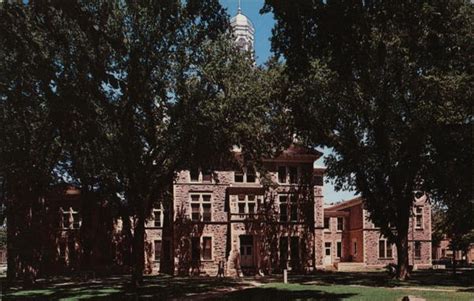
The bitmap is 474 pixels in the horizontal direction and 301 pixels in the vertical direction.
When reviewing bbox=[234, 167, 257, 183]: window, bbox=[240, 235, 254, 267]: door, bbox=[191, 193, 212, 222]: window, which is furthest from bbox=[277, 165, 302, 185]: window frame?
bbox=[191, 193, 212, 222]: window

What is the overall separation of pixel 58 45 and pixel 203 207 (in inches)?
1062

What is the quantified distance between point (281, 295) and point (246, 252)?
2191 centimetres

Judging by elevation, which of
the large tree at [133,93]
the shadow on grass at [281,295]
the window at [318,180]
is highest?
the large tree at [133,93]

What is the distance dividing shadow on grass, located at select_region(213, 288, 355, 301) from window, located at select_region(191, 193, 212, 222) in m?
19.1

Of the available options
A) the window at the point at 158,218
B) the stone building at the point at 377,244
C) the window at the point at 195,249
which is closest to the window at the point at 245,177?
the window at the point at 195,249

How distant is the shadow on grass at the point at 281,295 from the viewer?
914 inches

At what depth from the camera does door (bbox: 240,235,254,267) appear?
153 feet

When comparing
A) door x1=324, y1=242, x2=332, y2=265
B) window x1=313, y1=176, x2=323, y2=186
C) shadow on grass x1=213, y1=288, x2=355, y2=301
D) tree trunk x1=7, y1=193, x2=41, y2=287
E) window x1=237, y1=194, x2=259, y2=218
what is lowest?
door x1=324, y1=242, x2=332, y2=265

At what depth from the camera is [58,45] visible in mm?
21031

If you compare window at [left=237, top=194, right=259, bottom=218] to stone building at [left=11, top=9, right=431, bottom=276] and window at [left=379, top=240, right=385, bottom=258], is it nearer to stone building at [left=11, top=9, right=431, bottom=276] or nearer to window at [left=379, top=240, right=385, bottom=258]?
stone building at [left=11, top=9, right=431, bottom=276]

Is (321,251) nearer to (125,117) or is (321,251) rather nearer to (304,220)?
(304,220)

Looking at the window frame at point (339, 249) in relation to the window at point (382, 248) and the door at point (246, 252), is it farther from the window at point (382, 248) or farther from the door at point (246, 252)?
the door at point (246, 252)

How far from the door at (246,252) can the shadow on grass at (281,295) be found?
18779 mm

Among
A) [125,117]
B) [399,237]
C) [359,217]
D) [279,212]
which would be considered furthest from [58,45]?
[359,217]
